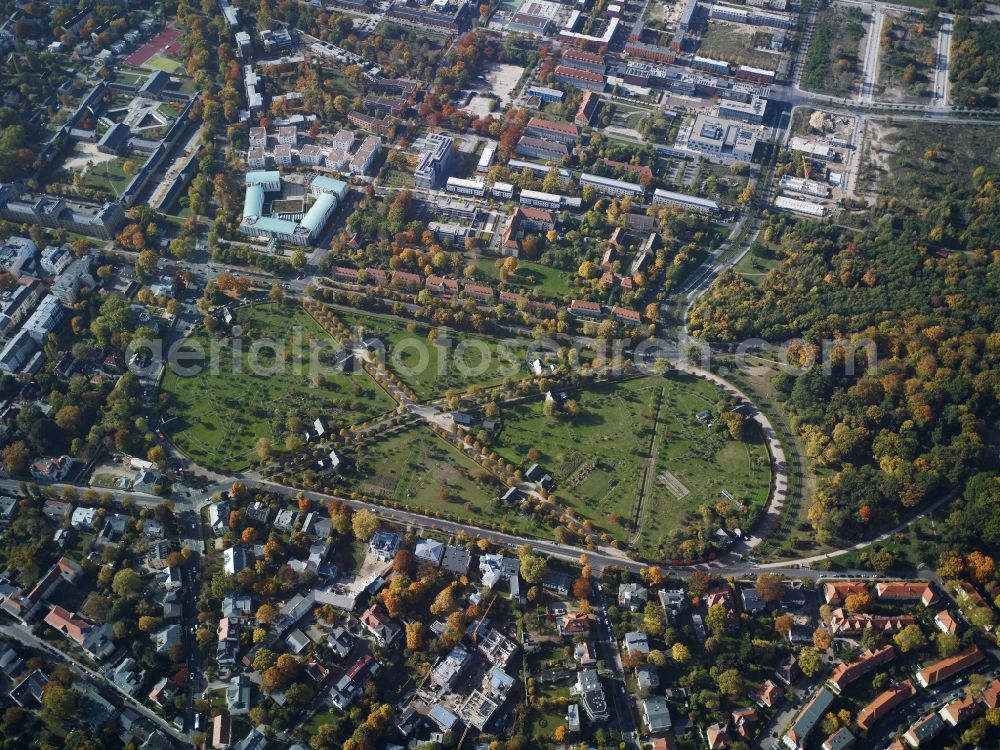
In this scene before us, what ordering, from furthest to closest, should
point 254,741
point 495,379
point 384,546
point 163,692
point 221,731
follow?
1. point 495,379
2. point 384,546
3. point 163,692
4. point 221,731
5. point 254,741

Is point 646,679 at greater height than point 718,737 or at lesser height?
greater

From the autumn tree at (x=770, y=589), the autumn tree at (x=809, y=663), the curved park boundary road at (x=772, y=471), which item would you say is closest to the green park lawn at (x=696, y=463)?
the curved park boundary road at (x=772, y=471)

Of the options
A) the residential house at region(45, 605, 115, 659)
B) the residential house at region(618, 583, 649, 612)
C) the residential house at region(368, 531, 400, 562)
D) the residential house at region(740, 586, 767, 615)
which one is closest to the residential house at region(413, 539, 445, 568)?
the residential house at region(368, 531, 400, 562)

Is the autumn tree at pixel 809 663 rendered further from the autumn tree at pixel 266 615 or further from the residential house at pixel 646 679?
the autumn tree at pixel 266 615

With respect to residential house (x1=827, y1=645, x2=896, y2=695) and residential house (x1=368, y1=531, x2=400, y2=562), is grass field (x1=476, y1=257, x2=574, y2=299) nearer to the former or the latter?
residential house (x1=368, y1=531, x2=400, y2=562)

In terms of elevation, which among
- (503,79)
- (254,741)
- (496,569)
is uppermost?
(503,79)

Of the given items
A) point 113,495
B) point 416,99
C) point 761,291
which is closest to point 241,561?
point 113,495

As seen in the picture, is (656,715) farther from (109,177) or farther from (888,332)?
(109,177)

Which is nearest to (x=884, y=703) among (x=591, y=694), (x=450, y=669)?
(x=591, y=694)
